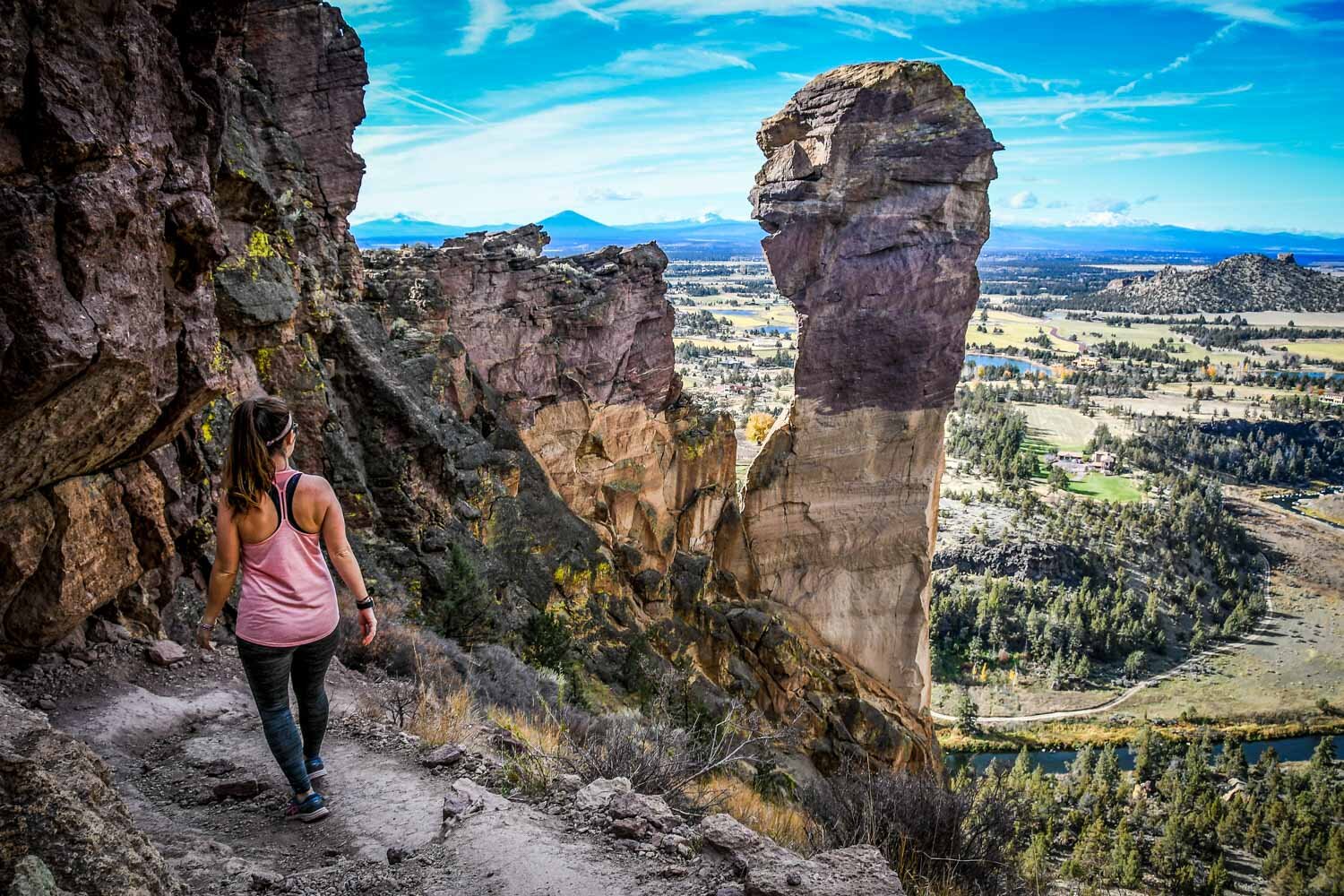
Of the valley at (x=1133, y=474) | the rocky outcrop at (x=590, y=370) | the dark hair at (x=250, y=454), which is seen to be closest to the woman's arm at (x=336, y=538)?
the dark hair at (x=250, y=454)

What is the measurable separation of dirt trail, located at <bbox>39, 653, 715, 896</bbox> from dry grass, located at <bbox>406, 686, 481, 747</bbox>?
23 centimetres

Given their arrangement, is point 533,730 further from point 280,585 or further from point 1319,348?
point 1319,348

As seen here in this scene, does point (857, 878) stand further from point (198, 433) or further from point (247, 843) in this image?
point (198, 433)

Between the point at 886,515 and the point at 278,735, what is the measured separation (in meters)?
20.8

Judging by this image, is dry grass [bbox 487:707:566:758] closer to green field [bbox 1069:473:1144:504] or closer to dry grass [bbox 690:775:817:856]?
dry grass [bbox 690:775:817:856]

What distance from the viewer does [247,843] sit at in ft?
15.8

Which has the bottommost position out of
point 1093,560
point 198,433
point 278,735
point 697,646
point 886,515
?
point 1093,560

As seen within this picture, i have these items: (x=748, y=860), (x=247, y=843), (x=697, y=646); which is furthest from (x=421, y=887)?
(x=697, y=646)

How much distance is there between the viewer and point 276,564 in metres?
4.73

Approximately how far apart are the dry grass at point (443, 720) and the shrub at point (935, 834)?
2940 millimetres

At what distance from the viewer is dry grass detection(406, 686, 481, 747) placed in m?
6.58

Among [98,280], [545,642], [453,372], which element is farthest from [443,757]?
[453,372]

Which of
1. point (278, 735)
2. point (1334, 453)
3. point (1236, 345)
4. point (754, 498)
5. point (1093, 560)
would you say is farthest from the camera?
point (1236, 345)

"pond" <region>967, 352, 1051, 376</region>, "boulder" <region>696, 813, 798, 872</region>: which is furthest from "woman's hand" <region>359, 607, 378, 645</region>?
"pond" <region>967, 352, 1051, 376</region>
